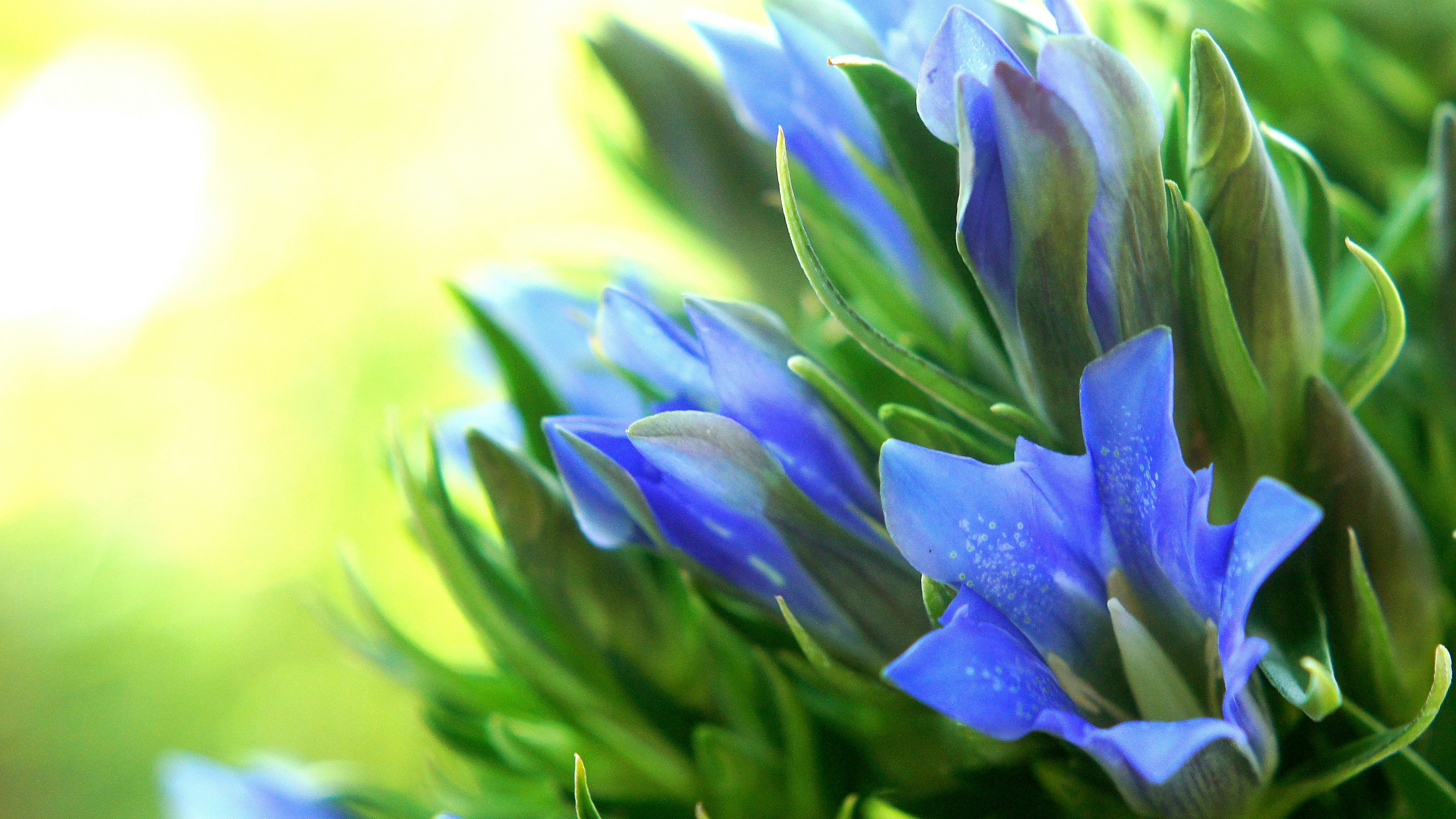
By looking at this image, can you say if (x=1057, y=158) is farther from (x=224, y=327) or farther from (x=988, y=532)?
(x=224, y=327)

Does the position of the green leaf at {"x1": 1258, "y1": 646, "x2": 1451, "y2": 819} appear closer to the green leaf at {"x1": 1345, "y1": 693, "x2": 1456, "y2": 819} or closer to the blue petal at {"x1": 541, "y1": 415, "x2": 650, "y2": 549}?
the green leaf at {"x1": 1345, "y1": 693, "x2": 1456, "y2": 819}

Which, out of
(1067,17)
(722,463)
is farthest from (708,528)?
(1067,17)

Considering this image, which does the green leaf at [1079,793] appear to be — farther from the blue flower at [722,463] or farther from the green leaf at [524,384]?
the green leaf at [524,384]

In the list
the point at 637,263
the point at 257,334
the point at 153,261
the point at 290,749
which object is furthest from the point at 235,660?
the point at 637,263

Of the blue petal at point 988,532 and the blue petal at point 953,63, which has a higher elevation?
the blue petal at point 953,63

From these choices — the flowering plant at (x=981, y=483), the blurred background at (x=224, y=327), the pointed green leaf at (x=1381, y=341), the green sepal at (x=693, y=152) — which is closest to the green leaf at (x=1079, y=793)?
the flowering plant at (x=981, y=483)

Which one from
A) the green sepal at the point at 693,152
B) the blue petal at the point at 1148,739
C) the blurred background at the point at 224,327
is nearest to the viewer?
the blue petal at the point at 1148,739

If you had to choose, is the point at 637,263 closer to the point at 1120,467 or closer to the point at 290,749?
the point at 1120,467

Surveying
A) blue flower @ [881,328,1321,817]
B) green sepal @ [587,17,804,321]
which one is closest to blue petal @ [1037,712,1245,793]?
blue flower @ [881,328,1321,817]
